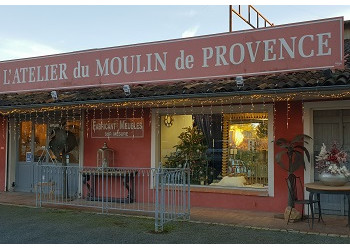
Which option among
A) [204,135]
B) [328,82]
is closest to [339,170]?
[328,82]

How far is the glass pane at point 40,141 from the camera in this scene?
12008 mm

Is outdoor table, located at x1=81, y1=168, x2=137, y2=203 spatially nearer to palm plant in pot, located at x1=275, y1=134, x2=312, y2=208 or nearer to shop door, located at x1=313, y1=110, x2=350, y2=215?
palm plant in pot, located at x1=275, y1=134, x2=312, y2=208

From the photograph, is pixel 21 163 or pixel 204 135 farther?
pixel 21 163

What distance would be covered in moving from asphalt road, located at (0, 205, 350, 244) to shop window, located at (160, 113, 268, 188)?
86.8 inches

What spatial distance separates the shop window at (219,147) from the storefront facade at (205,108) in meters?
0.02

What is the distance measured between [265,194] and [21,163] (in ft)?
23.9

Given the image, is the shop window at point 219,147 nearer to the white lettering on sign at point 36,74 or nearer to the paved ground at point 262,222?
the paved ground at point 262,222

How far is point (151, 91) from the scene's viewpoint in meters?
8.73

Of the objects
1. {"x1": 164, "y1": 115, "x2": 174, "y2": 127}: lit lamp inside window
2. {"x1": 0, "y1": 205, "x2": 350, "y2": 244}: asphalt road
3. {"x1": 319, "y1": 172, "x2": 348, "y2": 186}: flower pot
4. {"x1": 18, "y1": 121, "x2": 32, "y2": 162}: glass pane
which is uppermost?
{"x1": 164, "y1": 115, "x2": 174, "y2": 127}: lit lamp inside window

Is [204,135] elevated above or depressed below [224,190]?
Answer: above

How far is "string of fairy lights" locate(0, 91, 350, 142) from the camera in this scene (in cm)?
812

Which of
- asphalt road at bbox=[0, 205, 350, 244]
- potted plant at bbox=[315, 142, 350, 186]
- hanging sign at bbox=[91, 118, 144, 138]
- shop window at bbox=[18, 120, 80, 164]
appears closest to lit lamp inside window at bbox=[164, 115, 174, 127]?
hanging sign at bbox=[91, 118, 144, 138]

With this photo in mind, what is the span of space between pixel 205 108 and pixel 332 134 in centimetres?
277

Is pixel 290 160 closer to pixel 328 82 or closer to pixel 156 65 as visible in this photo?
pixel 328 82
